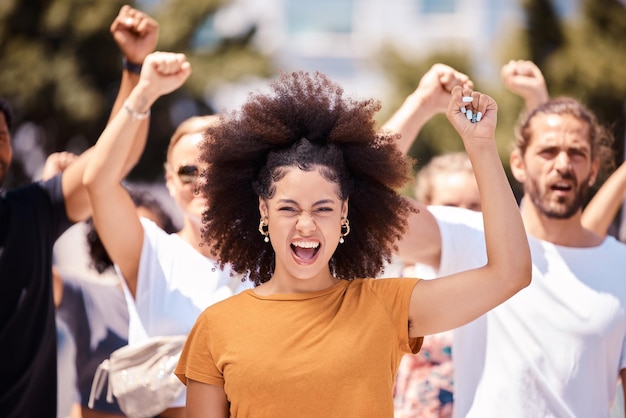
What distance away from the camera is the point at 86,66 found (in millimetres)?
18641

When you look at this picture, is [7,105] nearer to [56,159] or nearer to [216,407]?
[56,159]

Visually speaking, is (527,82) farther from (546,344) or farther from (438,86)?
(546,344)

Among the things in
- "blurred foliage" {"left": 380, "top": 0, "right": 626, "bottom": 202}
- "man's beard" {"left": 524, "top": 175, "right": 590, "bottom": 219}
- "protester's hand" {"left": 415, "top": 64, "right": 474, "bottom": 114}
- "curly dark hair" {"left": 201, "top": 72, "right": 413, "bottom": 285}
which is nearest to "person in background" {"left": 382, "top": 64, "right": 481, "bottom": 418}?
"protester's hand" {"left": 415, "top": 64, "right": 474, "bottom": 114}

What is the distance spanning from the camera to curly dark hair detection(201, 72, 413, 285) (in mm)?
2844

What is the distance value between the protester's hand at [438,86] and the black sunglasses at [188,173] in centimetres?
99

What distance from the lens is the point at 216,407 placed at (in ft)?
8.77

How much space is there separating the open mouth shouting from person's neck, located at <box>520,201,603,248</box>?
53.3 inches

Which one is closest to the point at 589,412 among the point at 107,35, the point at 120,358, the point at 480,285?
the point at 480,285

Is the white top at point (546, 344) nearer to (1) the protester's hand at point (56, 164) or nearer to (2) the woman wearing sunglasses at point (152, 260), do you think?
(2) the woman wearing sunglasses at point (152, 260)

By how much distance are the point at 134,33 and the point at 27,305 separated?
4.23 feet

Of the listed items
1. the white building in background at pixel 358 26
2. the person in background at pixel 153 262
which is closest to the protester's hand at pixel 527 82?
the person in background at pixel 153 262

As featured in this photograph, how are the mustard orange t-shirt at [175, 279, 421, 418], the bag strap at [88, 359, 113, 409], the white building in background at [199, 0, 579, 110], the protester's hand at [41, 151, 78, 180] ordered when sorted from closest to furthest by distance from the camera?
the mustard orange t-shirt at [175, 279, 421, 418] < the bag strap at [88, 359, 113, 409] < the protester's hand at [41, 151, 78, 180] < the white building in background at [199, 0, 579, 110]

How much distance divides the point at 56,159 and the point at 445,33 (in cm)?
2611

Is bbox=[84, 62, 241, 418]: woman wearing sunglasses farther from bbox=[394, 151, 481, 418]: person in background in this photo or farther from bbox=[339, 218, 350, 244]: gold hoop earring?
bbox=[394, 151, 481, 418]: person in background
